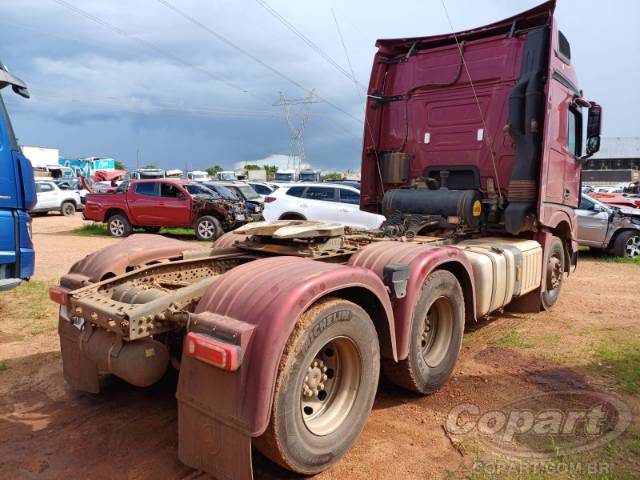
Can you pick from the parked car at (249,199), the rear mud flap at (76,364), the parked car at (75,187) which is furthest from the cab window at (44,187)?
the rear mud flap at (76,364)

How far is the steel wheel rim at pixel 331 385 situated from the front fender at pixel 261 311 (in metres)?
0.39

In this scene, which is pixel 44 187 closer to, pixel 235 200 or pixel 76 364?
pixel 235 200

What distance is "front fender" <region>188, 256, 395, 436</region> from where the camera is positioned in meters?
2.38

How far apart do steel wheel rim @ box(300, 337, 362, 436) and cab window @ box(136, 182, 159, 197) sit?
13330 mm

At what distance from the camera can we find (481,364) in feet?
15.2

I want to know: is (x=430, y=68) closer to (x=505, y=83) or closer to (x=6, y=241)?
(x=505, y=83)

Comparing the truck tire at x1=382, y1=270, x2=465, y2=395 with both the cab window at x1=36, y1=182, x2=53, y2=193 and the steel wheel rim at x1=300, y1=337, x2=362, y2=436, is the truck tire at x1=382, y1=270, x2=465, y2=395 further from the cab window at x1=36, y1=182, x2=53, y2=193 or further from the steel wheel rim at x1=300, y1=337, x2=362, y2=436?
the cab window at x1=36, y1=182, x2=53, y2=193

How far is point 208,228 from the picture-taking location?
14.6m

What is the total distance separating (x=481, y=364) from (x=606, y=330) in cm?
216

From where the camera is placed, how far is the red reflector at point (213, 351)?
2357 millimetres

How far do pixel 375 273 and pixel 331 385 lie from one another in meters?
0.84

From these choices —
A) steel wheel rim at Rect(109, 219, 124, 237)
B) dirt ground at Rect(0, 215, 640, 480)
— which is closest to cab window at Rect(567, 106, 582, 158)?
Result: dirt ground at Rect(0, 215, 640, 480)

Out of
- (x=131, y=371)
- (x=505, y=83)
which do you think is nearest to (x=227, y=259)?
(x=131, y=371)

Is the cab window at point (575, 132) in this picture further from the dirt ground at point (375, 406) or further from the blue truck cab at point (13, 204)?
the blue truck cab at point (13, 204)
